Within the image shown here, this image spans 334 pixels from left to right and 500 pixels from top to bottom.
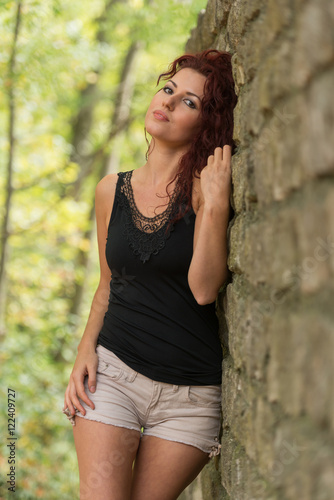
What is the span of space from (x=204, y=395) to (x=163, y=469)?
32 cm

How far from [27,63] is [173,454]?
16.8 feet

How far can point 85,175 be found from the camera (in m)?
9.34

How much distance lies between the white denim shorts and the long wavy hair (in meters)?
0.67

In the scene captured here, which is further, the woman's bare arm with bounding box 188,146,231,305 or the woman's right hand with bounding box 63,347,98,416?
the woman's right hand with bounding box 63,347,98,416

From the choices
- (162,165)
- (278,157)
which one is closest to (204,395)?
(162,165)

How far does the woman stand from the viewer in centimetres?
218

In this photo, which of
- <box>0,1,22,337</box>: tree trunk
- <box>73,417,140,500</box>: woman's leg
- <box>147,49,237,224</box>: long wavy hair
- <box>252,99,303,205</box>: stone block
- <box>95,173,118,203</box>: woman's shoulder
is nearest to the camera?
<box>252,99,303,205</box>: stone block

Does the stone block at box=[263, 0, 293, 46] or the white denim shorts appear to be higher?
the stone block at box=[263, 0, 293, 46]

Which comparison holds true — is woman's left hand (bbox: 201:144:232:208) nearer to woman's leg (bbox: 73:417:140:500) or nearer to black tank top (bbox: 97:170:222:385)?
black tank top (bbox: 97:170:222:385)

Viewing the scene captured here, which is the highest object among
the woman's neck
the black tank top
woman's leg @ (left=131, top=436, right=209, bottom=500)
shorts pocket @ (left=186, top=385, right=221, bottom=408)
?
the woman's neck

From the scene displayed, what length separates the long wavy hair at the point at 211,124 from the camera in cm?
238

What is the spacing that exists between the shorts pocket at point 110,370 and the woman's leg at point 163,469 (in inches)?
11.1

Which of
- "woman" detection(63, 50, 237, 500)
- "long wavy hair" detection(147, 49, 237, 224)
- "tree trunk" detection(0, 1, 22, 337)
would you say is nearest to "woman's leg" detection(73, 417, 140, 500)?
"woman" detection(63, 50, 237, 500)

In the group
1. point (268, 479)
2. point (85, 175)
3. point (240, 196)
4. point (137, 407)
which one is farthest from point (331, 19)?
point (85, 175)
